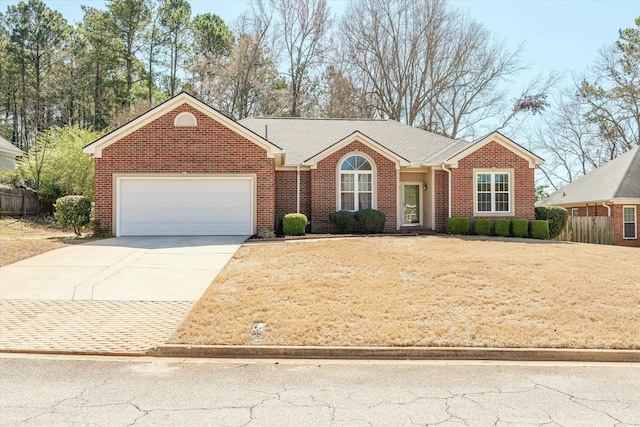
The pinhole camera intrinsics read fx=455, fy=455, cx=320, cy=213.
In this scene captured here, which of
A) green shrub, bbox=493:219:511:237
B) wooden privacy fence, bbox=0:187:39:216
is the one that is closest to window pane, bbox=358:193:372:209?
green shrub, bbox=493:219:511:237

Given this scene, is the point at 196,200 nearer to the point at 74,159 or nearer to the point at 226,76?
the point at 74,159

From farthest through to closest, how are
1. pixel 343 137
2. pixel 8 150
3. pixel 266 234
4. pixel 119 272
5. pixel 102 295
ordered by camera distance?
1. pixel 8 150
2. pixel 343 137
3. pixel 266 234
4. pixel 119 272
5. pixel 102 295

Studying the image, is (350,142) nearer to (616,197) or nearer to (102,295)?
(102,295)

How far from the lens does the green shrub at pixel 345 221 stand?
17.1m

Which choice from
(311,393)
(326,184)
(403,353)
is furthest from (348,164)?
(311,393)

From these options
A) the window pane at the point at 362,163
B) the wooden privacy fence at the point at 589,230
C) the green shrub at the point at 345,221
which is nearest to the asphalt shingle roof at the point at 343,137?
the window pane at the point at 362,163

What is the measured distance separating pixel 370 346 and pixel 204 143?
12217mm

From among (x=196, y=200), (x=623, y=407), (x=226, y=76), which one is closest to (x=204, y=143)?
(x=196, y=200)

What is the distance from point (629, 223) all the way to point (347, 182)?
13.9m

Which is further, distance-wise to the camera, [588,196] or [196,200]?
[588,196]

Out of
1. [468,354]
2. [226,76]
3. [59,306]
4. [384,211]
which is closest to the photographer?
[468,354]

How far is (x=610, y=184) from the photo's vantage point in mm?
22812

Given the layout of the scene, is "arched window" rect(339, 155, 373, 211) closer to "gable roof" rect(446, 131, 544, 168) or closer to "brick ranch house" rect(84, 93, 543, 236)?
"brick ranch house" rect(84, 93, 543, 236)

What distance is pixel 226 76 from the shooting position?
110 feet
